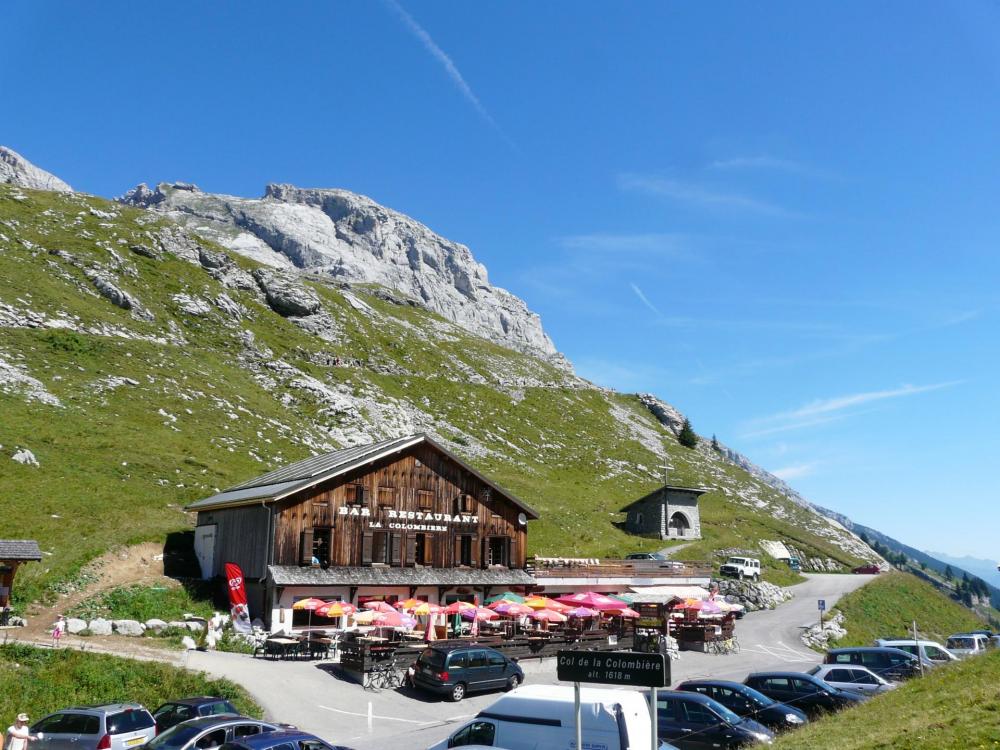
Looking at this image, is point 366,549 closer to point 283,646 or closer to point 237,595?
point 237,595

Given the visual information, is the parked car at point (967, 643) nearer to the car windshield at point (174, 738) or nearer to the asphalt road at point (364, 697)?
the asphalt road at point (364, 697)

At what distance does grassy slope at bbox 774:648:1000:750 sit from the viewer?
1207cm

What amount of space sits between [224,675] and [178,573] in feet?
57.8

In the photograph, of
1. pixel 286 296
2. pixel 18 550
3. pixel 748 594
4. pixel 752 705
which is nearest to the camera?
pixel 752 705

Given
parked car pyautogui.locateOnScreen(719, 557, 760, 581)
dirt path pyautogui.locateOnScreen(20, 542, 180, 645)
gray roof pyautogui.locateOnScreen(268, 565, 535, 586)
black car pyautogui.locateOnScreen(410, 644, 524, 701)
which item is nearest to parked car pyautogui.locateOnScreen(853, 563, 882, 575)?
parked car pyautogui.locateOnScreen(719, 557, 760, 581)

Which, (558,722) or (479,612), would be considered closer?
(558,722)

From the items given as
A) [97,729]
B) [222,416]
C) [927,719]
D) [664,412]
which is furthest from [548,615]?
[664,412]

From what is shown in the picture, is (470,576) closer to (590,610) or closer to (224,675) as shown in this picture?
(590,610)

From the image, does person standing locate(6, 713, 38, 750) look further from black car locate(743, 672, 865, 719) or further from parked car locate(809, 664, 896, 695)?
parked car locate(809, 664, 896, 695)

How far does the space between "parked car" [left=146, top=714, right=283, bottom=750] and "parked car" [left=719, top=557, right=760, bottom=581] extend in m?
51.7

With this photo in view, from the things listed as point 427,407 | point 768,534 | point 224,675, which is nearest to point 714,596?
point 224,675

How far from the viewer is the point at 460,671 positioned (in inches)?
1057

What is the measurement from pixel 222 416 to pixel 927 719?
65.3m

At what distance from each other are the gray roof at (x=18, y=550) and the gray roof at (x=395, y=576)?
10.3 meters
